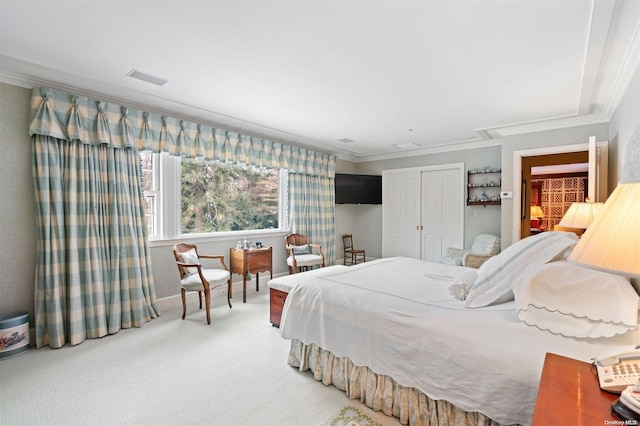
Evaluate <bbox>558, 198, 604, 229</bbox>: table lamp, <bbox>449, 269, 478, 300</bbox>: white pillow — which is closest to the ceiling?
<bbox>558, 198, 604, 229</bbox>: table lamp

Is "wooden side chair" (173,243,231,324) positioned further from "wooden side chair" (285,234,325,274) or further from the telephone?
the telephone

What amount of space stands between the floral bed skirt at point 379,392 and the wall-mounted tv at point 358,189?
404 cm

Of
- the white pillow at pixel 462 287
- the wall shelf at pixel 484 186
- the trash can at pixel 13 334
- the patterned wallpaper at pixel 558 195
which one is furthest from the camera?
the patterned wallpaper at pixel 558 195

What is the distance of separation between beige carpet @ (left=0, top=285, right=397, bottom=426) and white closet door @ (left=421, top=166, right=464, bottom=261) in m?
3.88

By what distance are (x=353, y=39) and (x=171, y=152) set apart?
105 inches

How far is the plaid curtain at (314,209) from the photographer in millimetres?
5328

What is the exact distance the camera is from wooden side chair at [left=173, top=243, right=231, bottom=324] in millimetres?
3371

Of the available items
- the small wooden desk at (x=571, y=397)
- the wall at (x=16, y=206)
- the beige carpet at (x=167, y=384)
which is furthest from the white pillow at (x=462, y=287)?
the wall at (x=16, y=206)

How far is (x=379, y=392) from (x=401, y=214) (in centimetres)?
465

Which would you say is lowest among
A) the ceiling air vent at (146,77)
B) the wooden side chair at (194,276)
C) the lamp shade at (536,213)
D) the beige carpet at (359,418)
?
the beige carpet at (359,418)

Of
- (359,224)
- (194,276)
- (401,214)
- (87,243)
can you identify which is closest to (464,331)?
(194,276)

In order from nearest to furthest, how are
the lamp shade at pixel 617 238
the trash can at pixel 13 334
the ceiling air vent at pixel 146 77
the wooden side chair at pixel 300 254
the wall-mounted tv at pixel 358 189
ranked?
the lamp shade at pixel 617 238, the trash can at pixel 13 334, the ceiling air vent at pixel 146 77, the wooden side chair at pixel 300 254, the wall-mounted tv at pixel 358 189

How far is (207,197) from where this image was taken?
4.35 metres

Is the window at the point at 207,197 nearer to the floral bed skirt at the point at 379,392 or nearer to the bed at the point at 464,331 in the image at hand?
the bed at the point at 464,331
